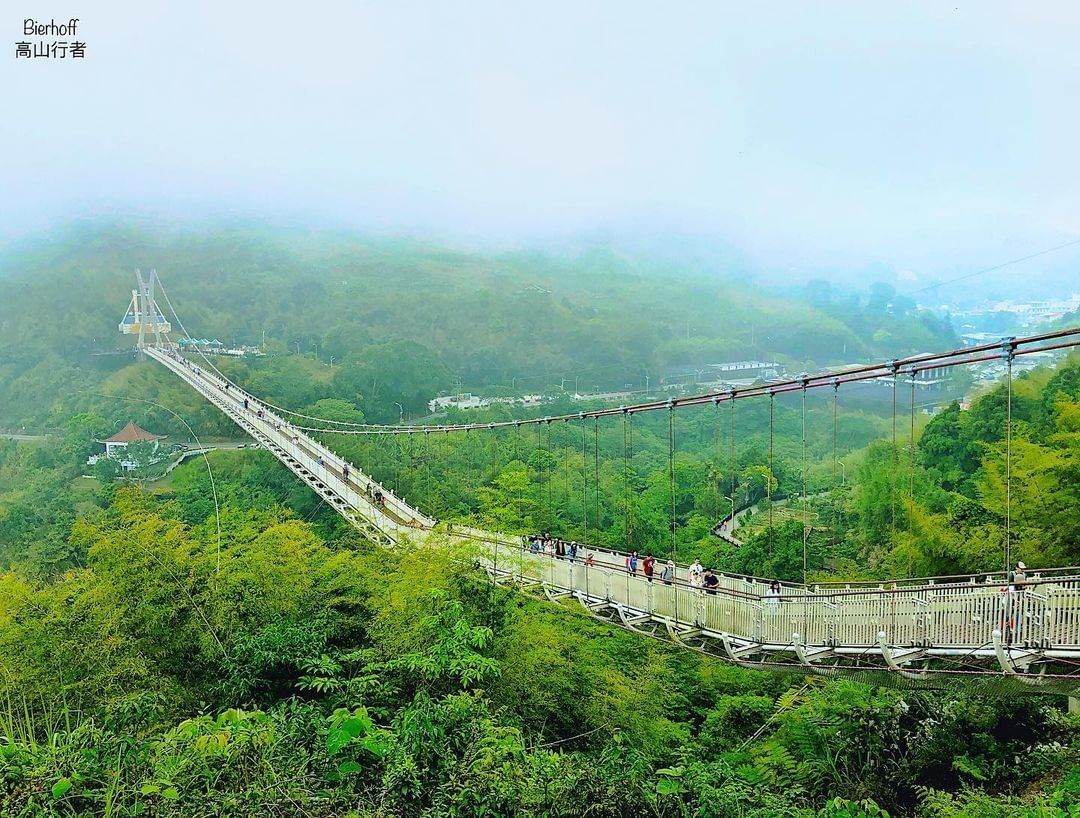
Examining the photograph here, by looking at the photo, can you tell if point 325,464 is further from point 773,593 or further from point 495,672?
point 773,593

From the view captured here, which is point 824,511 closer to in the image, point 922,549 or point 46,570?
point 922,549

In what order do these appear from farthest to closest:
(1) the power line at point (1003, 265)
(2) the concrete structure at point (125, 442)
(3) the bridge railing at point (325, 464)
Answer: (1) the power line at point (1003, 265) < (2) the concrete structure at point (125, 442) < (3) the bridge railing at point (325, 464)

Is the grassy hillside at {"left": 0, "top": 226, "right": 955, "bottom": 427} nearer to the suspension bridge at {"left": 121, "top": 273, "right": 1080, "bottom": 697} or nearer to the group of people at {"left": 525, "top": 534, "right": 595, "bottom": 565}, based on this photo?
the group of people at {"left": 525, "top": 534, "right": 595, "bottom": 565}

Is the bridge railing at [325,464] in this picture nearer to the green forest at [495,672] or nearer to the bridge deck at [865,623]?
the green forest at [495,672]

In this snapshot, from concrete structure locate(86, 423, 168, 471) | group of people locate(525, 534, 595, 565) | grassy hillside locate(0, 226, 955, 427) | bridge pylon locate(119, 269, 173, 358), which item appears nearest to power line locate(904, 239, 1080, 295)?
grassy hillside locate(0, 226, 955, 427)

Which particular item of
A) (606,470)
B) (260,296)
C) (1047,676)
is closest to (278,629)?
(1047,676)

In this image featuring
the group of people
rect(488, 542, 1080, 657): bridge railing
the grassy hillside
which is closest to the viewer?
rect(488, 542, 1080, 657): bridge railing

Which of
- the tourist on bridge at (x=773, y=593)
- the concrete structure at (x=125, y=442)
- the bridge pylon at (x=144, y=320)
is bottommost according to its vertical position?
the concrete structure at (x=125, y=442)

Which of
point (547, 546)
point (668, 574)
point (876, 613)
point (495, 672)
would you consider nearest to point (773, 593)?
point (876, 613)

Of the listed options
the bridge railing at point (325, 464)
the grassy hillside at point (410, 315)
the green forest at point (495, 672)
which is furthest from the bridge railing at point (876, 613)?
the grassy hillside at point (410, 315)
